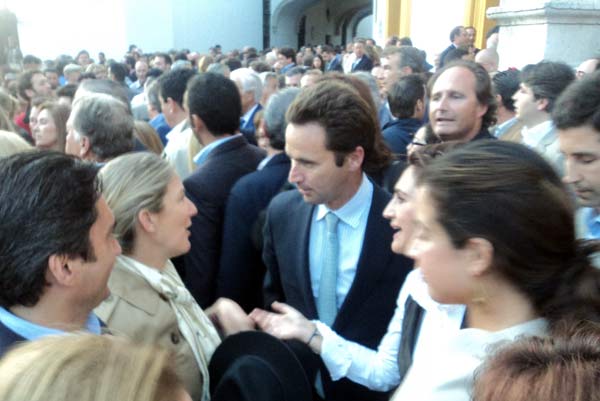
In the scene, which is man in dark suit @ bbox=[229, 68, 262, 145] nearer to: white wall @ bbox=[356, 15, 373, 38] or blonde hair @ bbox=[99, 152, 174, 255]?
blonde hair @ bbox=[99, 152, 174, 255]

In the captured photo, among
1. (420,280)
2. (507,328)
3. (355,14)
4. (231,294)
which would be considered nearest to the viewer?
(507,328)

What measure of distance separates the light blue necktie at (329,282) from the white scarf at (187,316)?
439 millimetres

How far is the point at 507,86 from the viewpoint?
4.39 meters

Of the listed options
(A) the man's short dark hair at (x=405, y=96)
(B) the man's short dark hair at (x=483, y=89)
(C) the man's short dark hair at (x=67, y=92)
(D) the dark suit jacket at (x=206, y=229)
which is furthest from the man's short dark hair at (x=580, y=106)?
(C) the man's short dark hair at (x=67, y=92)

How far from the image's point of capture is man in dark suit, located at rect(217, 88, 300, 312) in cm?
275

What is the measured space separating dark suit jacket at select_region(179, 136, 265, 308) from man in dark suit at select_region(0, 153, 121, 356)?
51.5 inches

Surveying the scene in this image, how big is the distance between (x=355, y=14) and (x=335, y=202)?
1617 inches

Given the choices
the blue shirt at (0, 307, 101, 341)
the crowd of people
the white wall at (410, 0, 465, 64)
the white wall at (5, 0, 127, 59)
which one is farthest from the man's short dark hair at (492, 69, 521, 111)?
the white wall at (5, 0, 127, 59)

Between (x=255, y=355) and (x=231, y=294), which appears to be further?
(x=231, y=294)

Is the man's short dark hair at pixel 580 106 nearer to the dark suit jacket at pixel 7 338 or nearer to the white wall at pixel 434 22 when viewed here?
the dark suit jacket at pixel 7 338

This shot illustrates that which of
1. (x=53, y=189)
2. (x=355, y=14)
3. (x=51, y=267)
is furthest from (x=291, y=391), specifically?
(x=355, y=14)

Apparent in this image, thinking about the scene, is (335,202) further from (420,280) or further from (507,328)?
(507,328)

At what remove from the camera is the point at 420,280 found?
63.9 inches

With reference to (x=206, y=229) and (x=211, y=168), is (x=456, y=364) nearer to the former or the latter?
(x=206, y=229)
